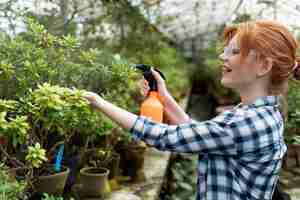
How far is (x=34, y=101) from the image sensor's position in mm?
1820

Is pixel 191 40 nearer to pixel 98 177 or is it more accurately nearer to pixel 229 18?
pixel 229 18

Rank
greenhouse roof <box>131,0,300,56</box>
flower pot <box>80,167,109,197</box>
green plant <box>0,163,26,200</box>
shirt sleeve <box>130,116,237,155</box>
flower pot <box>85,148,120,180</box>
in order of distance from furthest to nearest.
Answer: greenhouse roof <box>131,0,300,56</box> < flower pot <box>85,148,120,180</box> < flower pot <box>80,167,109,197</box> < green plant <box>0,163,26,200</box> < shirt sleeve <box>130,116,237,155</box>

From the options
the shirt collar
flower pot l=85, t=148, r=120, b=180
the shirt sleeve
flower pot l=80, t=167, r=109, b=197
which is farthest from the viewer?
flower pot l=85, t=148, r=120, b=180

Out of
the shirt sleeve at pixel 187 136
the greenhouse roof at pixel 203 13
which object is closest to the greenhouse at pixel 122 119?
the shirt sleeve at pixel 187 136

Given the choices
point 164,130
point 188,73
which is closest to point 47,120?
point 164,130

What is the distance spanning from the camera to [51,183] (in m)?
2.50

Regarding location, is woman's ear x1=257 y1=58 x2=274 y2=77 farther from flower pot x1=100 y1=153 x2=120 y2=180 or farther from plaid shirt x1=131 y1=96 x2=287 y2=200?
flower pot x1=100 y1=153 x2=120 y2=180

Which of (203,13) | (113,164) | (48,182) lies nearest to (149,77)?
(48,182)

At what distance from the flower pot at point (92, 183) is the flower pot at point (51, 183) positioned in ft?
1.11

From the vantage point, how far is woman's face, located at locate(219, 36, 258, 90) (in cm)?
171

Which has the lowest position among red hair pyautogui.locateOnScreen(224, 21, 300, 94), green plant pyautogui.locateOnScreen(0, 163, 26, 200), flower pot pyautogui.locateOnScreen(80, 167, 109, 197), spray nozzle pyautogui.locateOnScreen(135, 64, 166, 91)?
flower pot pyautogui.locateOnScreen(80, 167, 109, 197)

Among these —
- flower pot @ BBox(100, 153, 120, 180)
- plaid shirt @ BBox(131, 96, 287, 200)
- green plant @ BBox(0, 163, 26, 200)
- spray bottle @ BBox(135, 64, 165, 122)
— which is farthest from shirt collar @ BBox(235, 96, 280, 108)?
flower pot @ BBox(100, 153, 120, 180)

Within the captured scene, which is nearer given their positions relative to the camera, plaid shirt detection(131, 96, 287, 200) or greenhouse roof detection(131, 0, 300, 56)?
plaid shirt detection(131, 96, 287, 200)

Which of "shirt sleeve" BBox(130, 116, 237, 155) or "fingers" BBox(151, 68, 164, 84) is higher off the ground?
"fingers" BBox(151, 68, 164, 84)
